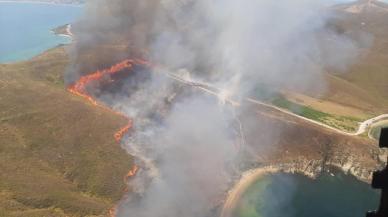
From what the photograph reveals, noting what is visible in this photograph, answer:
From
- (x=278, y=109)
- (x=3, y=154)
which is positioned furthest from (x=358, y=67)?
(x=3, y=154)

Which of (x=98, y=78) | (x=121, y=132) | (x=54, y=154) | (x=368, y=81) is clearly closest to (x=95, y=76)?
(x=98, y=78)

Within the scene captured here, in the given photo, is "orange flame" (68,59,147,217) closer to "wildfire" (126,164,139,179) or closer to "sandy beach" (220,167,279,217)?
"wildfire" (126,164,139,179)

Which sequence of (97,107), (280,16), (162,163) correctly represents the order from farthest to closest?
(280,16) < (97,107) < (162,163)

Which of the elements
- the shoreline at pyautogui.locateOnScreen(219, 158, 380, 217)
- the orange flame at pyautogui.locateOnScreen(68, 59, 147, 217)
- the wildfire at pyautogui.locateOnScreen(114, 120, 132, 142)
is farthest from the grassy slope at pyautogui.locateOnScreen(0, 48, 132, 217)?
the shoreline at pyautogui.locateOnScreen(219, 158, 380, 217)

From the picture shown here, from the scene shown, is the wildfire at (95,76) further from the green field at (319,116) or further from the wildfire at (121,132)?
the green field at (319,116)

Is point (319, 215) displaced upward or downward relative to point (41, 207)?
downward

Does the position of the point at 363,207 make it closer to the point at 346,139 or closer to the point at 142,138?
the point at 346,139

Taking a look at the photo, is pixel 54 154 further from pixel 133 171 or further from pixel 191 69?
pixel 191 69

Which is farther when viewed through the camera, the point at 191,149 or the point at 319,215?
the point at 191,149

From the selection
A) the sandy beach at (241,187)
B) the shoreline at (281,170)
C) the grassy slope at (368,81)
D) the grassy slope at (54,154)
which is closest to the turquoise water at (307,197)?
the sandy beach at (241,187)
